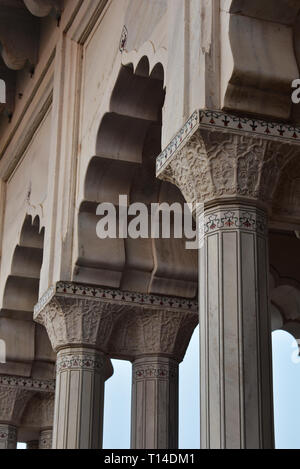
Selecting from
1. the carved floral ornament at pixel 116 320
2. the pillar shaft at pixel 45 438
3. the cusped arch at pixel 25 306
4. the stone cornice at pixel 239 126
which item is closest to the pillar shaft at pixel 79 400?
the carved floral ornament at pixel 116 320

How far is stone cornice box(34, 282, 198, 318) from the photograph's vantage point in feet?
25.3

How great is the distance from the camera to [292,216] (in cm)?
572

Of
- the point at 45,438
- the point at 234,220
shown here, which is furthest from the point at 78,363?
the point at 45,438

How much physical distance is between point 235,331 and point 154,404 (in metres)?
3.23

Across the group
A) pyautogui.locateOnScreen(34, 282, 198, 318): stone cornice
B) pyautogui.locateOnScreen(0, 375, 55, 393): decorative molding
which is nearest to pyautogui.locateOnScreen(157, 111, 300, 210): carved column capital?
pyautogui.locateOnScreen(34, 282, 198, 318): stone cornice

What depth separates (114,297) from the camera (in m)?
7.90

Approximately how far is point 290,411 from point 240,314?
19.2 feet

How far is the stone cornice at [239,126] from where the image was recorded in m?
5.30

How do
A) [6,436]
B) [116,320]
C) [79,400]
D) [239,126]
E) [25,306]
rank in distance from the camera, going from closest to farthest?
[239,126]
[79,400]
[116,320]
[25,306]
[6,436]

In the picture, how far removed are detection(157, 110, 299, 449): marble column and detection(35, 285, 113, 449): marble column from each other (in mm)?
2417

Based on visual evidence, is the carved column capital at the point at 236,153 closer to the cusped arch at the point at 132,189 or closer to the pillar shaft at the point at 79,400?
the cusped arch at the point at 132,189

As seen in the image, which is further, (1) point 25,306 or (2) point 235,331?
(1) point 25,306

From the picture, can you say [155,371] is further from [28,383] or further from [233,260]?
[233,260]
